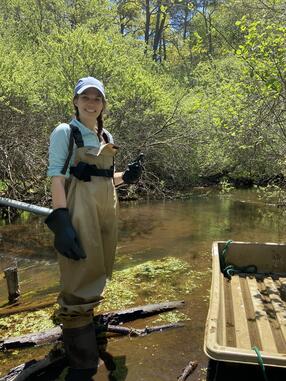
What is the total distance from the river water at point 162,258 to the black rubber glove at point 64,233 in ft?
4.42

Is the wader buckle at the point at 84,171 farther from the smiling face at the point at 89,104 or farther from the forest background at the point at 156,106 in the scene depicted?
the forest background at the point at 156,106

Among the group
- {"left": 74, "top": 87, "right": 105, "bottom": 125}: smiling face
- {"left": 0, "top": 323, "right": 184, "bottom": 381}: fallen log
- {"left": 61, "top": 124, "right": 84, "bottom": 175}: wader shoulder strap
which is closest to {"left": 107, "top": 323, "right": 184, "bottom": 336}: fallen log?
{"left": 0, "top": 323, "right": 184, "bottom": 381}: fallen log

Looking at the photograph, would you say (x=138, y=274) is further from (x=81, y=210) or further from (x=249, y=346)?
(x=81, y=210)

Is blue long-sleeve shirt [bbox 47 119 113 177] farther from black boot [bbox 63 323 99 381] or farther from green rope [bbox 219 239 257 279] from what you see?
green rope [bbox 219 239 257 279]

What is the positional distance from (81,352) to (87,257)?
3.03 ft

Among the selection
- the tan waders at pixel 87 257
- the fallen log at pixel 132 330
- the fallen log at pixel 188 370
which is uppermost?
the tan waders at pixel 87 257

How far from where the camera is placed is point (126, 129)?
15.5m

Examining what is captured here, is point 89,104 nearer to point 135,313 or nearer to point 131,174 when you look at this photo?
point 131,174

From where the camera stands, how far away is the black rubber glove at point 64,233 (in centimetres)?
328

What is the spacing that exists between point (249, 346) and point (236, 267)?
223 centimetres

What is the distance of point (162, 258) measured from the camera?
8.28m

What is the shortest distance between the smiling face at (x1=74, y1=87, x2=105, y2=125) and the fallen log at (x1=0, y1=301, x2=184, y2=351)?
238 centimetres

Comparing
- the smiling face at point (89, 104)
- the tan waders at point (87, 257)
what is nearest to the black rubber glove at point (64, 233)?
the tan waders at point (87, 257)

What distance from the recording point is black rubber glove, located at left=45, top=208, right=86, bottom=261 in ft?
10.8
